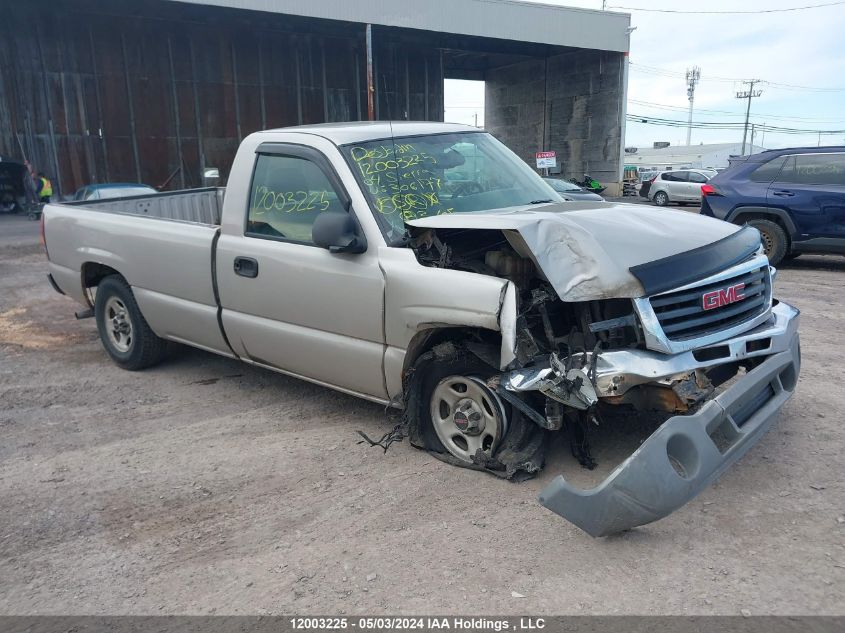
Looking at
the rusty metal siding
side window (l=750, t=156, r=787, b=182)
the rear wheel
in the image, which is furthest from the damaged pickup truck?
the rear wheel

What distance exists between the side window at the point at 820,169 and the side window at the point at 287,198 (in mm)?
8067

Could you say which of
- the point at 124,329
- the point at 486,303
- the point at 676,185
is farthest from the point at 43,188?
the point at 486,303

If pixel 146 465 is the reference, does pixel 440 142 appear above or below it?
above

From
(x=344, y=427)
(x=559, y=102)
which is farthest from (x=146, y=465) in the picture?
(x=559, y=102)

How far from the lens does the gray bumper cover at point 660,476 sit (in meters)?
2.88

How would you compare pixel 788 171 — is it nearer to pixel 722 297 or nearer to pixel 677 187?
pixel 722 297

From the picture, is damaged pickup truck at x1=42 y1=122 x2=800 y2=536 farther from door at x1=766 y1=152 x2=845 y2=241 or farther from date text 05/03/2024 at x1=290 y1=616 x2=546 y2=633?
door at x1=766 y1=152 x2=845 y2=241

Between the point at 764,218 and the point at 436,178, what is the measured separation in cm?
737

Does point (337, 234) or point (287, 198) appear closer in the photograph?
point (337, 234)

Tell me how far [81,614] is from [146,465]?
56.2 inches

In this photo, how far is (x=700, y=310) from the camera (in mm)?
3369

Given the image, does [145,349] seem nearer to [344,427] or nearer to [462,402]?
[344,427]

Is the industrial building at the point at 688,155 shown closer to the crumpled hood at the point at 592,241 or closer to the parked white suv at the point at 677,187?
the parked white suv at the point at 677,187

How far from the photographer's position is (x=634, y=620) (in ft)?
8.58
